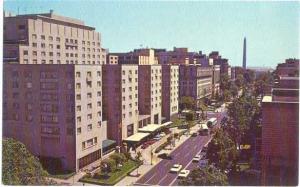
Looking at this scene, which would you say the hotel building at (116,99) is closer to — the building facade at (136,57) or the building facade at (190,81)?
the building facade at (136,57)

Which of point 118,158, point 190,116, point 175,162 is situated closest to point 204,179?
point 118,158

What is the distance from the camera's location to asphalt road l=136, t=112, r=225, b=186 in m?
19.5

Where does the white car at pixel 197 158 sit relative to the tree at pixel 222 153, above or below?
below

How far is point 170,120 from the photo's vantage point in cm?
3722

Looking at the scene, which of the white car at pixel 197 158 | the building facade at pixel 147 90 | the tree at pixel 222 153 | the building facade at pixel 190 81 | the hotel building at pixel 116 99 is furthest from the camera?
the building facade at pixel 190 81

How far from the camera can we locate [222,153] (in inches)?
737

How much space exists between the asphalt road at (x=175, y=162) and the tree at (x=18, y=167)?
5.80 m

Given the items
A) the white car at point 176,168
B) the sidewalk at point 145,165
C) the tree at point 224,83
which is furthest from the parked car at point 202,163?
the tree at point 224,83

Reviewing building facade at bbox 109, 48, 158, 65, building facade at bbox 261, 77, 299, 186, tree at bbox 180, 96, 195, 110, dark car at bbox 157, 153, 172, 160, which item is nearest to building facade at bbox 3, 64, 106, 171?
dark car at bbox 157, 153, 172, 160

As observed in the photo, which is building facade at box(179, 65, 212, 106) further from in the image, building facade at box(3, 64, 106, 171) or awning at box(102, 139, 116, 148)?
building facade at box(3, 64, 106, 171)

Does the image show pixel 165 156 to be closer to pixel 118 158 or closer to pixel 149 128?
pixel 118 158

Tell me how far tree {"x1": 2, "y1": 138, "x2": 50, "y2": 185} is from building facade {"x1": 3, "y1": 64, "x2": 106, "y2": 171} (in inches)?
240

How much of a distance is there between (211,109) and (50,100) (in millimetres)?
27719

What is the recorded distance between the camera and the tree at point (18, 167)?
13250mm
